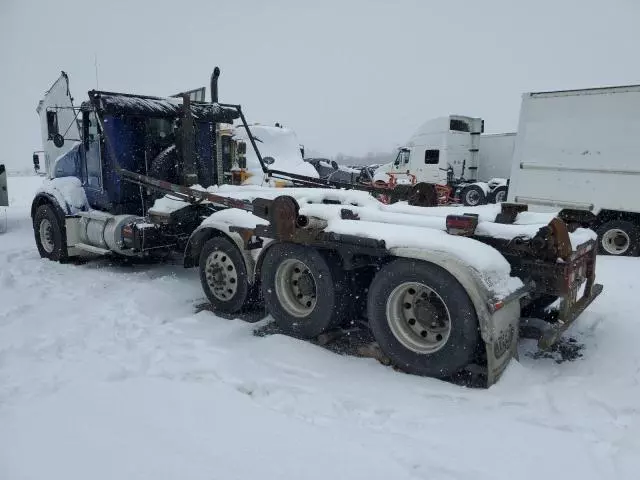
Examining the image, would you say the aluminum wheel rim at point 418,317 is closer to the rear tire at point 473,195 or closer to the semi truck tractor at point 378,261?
the semi truck tractor at point 378,261

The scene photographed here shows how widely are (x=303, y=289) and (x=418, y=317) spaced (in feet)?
4.14

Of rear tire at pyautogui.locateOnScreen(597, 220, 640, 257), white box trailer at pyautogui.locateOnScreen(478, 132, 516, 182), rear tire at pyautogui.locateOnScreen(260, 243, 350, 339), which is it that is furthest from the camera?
white box trailer at pyautogui.locateOnScreen(478, 132, 516, 182)

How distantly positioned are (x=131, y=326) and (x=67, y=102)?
182 inches

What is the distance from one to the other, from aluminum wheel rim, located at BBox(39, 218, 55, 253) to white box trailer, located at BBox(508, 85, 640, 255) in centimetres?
888

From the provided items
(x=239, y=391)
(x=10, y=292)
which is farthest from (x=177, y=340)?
(x=10, y=292)

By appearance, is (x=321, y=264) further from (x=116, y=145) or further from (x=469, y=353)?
(x=116, y=145)

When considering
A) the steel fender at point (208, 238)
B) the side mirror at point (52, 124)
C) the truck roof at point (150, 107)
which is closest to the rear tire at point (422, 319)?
the steel fender at point (208, 238)

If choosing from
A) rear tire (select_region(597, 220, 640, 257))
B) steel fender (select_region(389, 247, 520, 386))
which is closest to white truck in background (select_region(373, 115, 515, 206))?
rear tire (select_region(597, 220, 640, 257))

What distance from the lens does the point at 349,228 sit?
413cm

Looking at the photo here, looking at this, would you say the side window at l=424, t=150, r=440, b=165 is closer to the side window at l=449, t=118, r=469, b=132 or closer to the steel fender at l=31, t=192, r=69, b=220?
the side window at l=449, t=118, r=469, b=132

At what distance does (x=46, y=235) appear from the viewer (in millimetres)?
8125

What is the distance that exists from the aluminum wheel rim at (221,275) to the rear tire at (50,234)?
3.73 m

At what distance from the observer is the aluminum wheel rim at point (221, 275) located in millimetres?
5295

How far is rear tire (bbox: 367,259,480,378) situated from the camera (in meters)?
3.50
